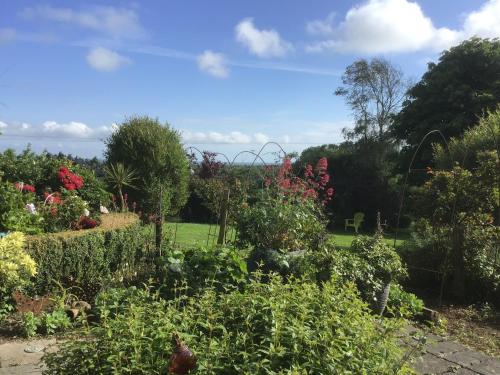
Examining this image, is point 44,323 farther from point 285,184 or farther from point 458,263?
point 458,263

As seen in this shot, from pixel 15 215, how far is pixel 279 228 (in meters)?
3.36

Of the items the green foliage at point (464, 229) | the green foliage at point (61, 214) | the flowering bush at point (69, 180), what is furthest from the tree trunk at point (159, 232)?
the green foliage at point (464, 229)

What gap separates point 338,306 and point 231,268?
240 cm

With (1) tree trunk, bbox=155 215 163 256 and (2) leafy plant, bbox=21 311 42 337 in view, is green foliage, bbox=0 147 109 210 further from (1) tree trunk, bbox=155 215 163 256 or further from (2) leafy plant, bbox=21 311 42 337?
(2) leafy plant, bbox=21 311 42 337

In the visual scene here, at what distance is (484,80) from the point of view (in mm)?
19000

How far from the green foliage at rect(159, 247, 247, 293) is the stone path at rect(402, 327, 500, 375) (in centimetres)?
172

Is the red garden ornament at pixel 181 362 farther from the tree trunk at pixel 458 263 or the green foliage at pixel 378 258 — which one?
the tree trunk at pixel 458 263

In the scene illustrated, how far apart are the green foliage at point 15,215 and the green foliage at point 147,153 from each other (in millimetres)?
6427

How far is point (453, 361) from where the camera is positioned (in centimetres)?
419

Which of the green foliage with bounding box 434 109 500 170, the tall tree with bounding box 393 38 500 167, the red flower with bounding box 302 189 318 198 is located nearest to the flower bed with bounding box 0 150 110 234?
the red flower with bounding box 302 189 318 198

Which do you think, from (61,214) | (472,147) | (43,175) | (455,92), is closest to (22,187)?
(61,214)

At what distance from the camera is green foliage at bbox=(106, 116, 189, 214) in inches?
509

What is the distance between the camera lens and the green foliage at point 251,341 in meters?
1.91

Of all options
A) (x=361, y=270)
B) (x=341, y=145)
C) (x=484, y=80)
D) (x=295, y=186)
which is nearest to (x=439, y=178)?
(x=295, y=186)
